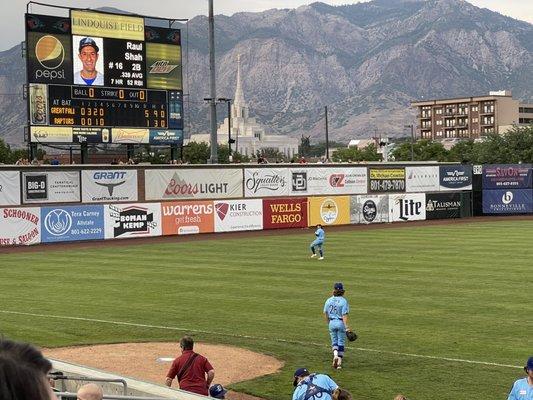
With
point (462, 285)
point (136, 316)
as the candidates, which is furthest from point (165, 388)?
point (462, 285)

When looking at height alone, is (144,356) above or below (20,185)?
below

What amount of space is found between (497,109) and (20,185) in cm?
16367

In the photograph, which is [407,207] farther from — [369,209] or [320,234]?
[320,234]

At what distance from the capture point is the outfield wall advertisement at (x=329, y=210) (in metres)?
58.1

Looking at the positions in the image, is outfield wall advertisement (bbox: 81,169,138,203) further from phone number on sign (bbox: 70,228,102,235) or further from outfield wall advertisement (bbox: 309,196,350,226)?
outfield wall advertisement (bbox: 309,196,350,226)

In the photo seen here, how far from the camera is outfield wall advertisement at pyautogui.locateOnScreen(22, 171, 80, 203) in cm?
4622

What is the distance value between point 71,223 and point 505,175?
1419 inches

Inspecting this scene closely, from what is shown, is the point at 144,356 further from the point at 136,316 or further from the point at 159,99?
the point at 159,99

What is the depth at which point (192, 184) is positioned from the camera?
52812 mm

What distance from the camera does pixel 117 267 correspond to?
113ft

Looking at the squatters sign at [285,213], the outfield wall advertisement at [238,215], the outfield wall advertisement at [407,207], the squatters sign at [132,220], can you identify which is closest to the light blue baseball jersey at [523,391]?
the squatters sign at [132,220]

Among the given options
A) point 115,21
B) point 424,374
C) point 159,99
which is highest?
point 115,21

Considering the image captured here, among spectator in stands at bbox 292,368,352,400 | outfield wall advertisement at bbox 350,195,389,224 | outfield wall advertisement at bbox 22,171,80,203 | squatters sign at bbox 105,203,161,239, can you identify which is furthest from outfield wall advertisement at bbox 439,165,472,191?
spectator in stands at bbox 292,368,352,400

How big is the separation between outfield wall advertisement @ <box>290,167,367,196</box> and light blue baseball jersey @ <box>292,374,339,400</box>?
47693 mm
